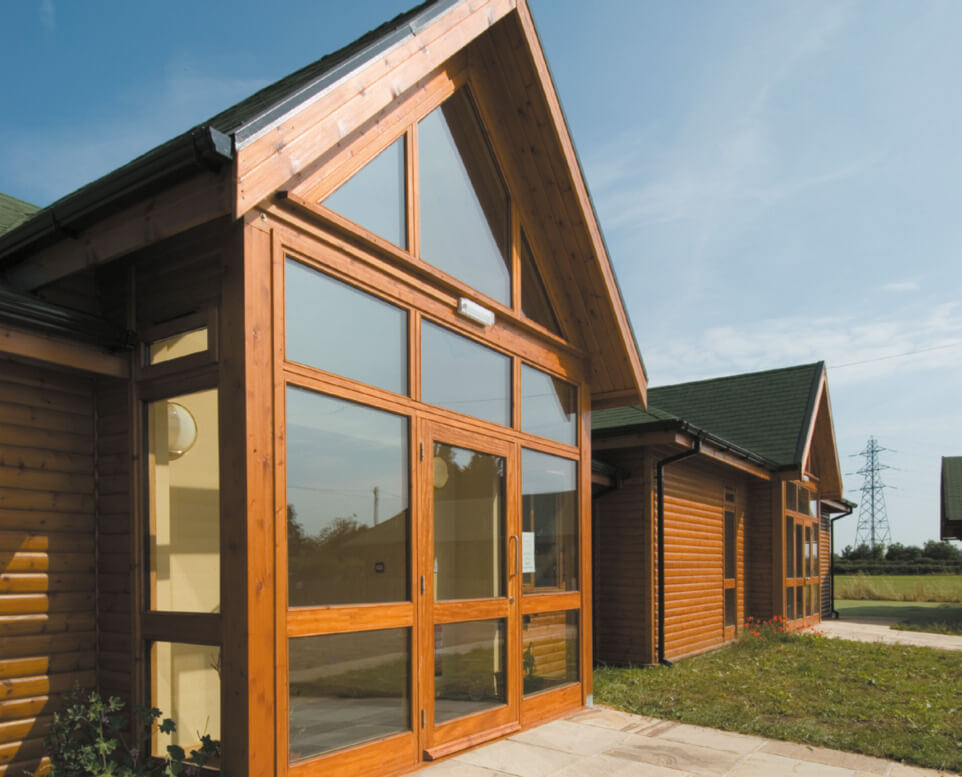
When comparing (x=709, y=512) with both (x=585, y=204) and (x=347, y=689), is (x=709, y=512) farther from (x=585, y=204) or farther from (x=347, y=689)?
(x=347, y=689)

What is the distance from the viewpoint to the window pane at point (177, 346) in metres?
4.56

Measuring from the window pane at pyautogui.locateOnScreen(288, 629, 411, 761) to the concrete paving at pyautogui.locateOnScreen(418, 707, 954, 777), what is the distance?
545mm

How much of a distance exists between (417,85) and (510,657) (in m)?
4.27

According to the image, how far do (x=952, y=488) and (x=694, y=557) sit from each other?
16.3m

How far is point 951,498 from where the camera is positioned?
2328 cm

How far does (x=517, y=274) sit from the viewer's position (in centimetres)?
702

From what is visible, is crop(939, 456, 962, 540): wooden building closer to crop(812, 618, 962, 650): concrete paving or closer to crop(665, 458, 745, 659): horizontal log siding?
crop(812, 618, 962, 650): concrete paving

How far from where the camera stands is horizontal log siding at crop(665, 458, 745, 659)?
10.9 metres

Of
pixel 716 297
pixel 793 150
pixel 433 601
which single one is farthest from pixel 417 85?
pixel 716 297

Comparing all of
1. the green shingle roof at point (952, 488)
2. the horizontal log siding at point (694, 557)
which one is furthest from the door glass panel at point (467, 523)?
the green shingle roof at point (952, 488)

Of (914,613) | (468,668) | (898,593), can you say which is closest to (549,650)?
(468,668)

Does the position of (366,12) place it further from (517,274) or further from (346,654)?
(346,654)

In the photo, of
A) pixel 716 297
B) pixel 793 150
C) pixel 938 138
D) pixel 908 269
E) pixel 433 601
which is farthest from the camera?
pixel 716 297

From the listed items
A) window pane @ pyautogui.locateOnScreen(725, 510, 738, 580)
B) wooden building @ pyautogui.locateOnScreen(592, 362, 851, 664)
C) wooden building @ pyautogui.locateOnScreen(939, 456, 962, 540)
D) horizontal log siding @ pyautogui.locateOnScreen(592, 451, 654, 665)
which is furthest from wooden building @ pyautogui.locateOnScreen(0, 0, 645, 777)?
wooden building @ pyautogui.locateOnScreen(939, 456, 962, 540)
